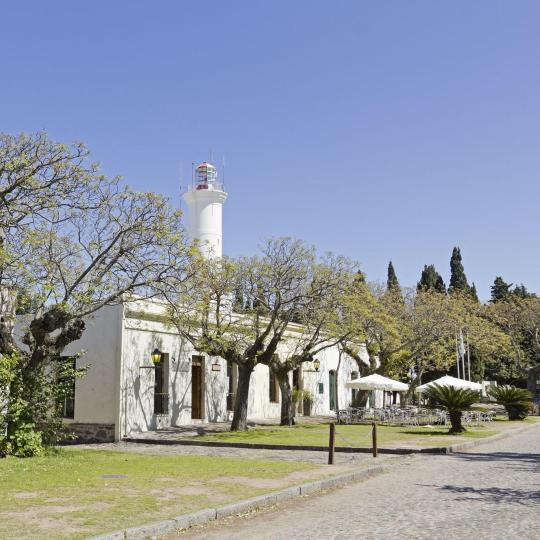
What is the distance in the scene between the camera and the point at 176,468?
503 inches

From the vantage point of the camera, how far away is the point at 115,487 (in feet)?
Answer: 33.4

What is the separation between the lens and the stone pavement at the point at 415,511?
7152mm

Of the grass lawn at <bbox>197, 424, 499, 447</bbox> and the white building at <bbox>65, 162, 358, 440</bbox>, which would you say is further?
the white building at <bbox>65, 162, 358, 440</bbox>

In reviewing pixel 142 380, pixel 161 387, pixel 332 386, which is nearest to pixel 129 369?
pixel 142 380

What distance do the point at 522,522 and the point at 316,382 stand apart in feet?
88.9

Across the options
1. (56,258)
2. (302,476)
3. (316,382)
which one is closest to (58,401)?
(56,258)

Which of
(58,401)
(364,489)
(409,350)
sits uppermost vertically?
(409,350)

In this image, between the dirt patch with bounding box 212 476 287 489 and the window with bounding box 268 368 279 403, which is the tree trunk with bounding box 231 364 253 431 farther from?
the dirt patch with bounding box 212 476 287 489

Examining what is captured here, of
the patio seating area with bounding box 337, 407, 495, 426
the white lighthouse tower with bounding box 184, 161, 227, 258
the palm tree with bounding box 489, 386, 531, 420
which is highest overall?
the white lighthouse tower with bounding box 184, 161, 227, 258

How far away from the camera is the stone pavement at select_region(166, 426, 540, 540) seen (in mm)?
7152

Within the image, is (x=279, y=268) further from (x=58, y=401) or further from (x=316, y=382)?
(x=316, y=382)

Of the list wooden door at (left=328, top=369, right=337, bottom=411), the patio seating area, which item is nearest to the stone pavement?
the patio seating area

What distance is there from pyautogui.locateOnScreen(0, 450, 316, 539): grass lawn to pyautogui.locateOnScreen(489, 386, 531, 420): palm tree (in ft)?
69.5

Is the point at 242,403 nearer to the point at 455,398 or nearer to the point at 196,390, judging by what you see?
the point at 196,390
